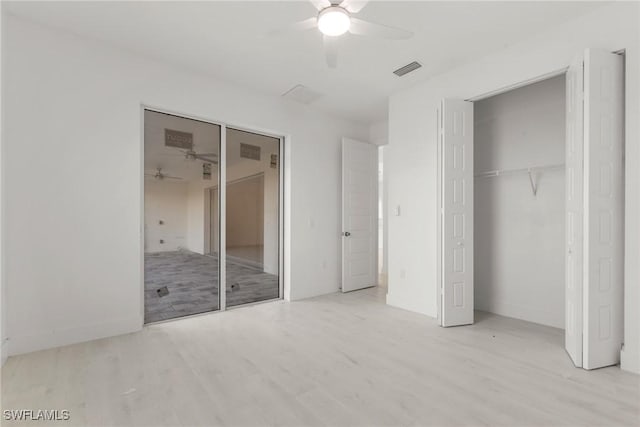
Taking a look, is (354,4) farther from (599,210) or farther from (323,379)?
(323,379)

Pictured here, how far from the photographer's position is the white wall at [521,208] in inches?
137

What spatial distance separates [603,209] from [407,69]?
2343 mm

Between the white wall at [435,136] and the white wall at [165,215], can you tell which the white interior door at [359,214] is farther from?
the white wall at [165,215]

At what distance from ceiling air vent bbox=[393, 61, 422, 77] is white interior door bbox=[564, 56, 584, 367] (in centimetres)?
141

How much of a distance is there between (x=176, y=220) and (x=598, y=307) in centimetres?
416

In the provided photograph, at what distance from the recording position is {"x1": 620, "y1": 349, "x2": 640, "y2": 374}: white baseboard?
237cm

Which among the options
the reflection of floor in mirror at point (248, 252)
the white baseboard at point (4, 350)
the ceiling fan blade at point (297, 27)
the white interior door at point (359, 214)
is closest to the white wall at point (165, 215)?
the reflection of floor in mirror at point (248, 252)

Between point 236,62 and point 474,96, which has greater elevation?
point 236,62

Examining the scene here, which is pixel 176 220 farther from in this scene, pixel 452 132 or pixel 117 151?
pixel 452 132

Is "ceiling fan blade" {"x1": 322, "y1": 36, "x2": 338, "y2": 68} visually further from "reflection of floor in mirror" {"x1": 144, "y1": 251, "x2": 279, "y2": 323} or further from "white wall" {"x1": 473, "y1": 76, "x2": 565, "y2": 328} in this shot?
"reflection of floor in mirror" {"x1": 144, "y1": 251, "x2": 279, "y2": 323}

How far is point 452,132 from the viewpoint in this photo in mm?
3465

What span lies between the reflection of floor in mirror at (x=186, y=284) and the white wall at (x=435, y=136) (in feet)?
6.93

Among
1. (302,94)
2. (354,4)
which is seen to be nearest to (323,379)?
(354,4)

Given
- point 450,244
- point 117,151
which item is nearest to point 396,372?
point 450,244
